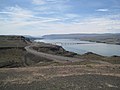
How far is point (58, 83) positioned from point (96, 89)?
2908 mm

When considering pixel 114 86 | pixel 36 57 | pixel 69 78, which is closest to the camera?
pixel 114 86

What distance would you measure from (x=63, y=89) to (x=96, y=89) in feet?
7.14

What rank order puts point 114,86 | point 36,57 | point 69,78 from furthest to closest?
1. point 36,57
2. point 69,78
3. point 114,86

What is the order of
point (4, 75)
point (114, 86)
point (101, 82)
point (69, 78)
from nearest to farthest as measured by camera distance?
point (114, 86) → point (101, 82) → point (69, 78) → point (4, 75)

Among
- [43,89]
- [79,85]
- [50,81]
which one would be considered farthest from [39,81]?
[79,85]

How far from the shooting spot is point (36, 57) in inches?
2253

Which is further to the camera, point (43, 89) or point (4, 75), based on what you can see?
point (4, 75)

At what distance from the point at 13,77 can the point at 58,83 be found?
4.36 meters

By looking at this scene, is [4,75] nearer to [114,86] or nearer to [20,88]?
[20,88]

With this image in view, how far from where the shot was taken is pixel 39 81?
15758 mm

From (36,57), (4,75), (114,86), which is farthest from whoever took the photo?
(36,57)

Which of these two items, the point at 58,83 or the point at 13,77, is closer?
the point at 58,83

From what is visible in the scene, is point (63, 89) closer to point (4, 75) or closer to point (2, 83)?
point (2, 83)

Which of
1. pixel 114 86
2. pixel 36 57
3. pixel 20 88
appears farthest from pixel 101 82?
pixel 36 57
